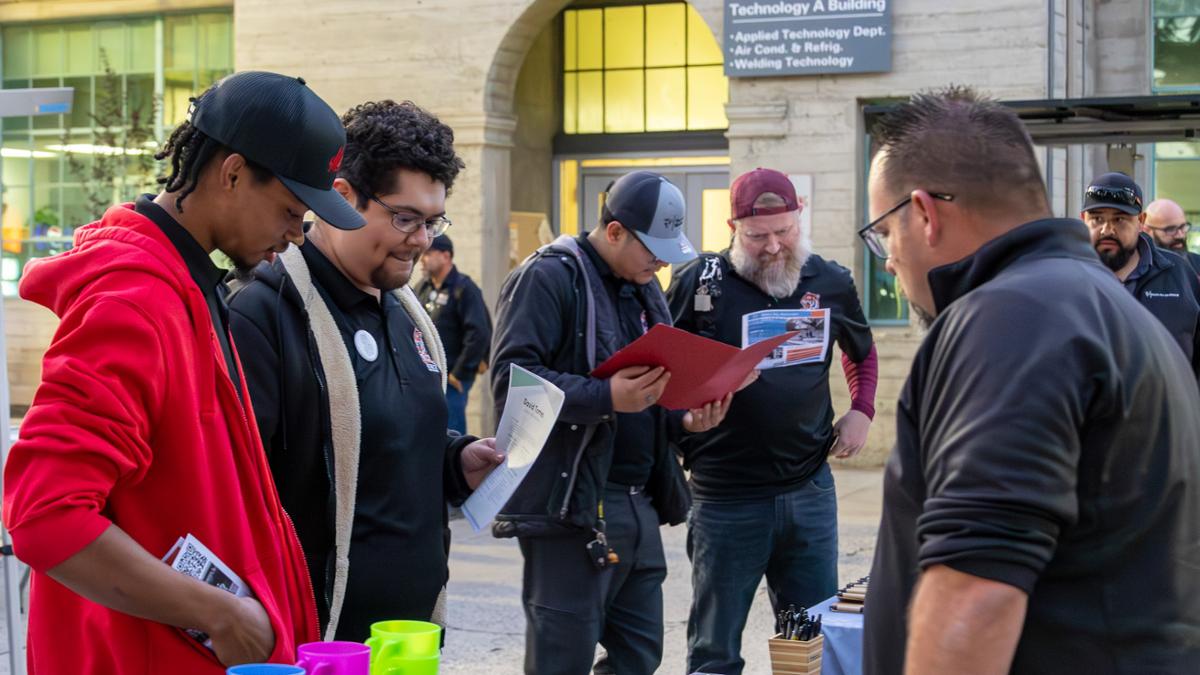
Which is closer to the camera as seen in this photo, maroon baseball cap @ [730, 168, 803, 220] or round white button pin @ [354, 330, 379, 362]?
round white button pin @ [354, 330, 379, 362]

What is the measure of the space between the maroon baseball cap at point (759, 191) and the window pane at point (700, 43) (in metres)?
10.1

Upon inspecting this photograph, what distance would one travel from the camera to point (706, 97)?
1542 centimetres

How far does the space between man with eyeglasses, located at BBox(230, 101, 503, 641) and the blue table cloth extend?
101 centimetres

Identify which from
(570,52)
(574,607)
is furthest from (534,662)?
(570,52)

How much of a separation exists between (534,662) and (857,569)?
456 centimetres

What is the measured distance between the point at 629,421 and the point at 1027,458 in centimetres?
270

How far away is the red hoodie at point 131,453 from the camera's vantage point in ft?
7.30

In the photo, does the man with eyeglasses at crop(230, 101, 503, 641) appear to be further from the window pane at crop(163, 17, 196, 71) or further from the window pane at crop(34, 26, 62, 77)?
the window pane at crop(34, 26, 62, 77)

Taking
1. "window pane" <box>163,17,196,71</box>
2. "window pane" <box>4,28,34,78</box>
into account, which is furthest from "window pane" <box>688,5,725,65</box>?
"window pane" <box>4,28,34,78</box>

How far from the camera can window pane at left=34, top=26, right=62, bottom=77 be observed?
16984 millimetres

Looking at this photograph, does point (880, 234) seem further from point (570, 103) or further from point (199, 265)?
point (570, 103)

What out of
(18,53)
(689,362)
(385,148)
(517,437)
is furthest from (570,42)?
(385,148)

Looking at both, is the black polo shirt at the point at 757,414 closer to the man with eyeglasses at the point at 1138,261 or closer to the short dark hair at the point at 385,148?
the short dark hair at the point at 385,148

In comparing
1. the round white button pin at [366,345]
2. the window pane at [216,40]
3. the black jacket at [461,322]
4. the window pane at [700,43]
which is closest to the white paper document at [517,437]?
the round white button pin at [366,345]
